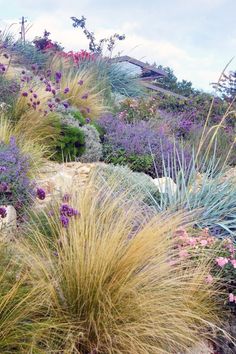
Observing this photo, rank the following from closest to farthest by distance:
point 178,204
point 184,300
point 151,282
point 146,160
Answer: point 151,282 → point 184,300 → point 178,204 → point 146,160

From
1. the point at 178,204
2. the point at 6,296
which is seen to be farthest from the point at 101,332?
the point at 178,204

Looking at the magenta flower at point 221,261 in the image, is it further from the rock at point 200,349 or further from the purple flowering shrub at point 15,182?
the purple flowering shrub at point 15,182

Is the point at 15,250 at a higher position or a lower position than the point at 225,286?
higher

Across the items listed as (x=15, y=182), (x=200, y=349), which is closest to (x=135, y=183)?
(x=15, y=182)

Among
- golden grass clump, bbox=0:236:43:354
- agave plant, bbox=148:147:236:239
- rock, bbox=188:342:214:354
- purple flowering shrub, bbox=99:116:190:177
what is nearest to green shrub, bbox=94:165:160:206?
agave plant, bbox=148:147:236:239

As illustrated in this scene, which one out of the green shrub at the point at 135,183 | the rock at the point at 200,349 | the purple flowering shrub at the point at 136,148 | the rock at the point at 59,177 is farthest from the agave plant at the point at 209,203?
the purple flowering shrub at the point at 136,148

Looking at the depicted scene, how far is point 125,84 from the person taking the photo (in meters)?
11.7

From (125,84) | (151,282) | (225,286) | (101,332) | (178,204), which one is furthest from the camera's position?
(125,84)

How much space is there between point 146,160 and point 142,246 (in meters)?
3.82

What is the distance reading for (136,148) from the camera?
6582mm

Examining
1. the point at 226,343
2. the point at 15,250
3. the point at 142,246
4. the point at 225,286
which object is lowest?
the point at 226,343

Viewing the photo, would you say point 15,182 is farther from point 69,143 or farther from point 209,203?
point 69,143

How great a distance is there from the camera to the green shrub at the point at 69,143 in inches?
236

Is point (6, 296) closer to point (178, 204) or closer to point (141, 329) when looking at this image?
point (141, 329)
